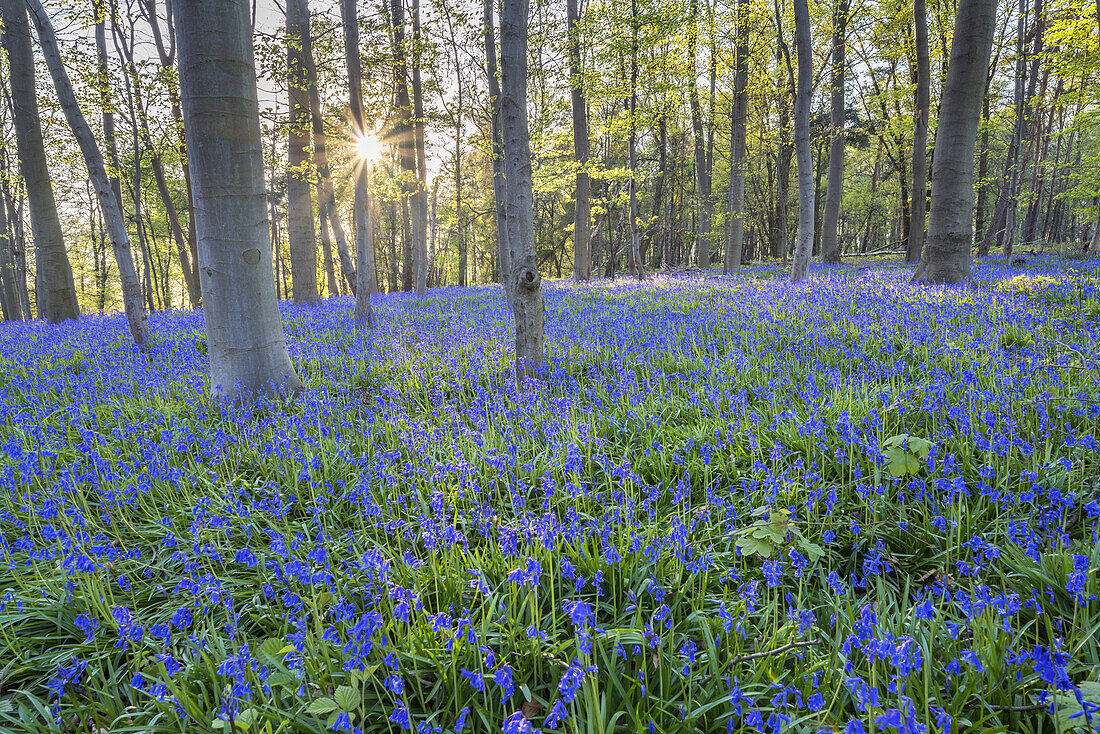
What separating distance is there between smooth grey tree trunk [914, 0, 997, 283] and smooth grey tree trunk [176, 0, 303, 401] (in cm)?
1028

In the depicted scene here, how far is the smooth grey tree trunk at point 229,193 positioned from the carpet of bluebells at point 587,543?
59cm

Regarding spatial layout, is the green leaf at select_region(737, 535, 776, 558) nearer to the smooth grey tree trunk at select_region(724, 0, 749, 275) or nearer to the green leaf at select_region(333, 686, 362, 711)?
the green leaf at select_region(333, 686, 362, 711)

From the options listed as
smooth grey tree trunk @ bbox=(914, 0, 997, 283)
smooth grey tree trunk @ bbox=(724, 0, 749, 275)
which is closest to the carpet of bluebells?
smooth grey tree trunk @ bbox=(914, 0, 997, 283)

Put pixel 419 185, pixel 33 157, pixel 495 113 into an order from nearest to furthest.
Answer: pixel 495 113
pixel 33 157
pixel 419 185

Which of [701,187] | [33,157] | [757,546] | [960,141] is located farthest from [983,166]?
[33,157]

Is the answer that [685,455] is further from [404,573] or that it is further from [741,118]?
[741,118]

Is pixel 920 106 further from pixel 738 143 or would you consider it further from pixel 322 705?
pixel 322 705

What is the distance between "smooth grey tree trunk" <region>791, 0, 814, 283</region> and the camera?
34.9 feet

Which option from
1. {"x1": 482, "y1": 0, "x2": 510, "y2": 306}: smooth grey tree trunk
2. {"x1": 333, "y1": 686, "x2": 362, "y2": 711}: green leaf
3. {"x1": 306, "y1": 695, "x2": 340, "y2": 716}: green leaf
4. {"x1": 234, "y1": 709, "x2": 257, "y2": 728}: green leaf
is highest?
{"x1": 482, "y1": 0, "x2": 510, "y2": 306}: smooth grey tree trunk

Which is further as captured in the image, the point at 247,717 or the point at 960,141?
the point at 960,141

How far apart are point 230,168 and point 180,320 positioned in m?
8.86

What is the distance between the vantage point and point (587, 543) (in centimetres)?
254

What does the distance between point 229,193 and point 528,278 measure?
2.91 meters

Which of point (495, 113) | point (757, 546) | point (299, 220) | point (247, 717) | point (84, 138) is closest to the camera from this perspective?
point (247, 717)
